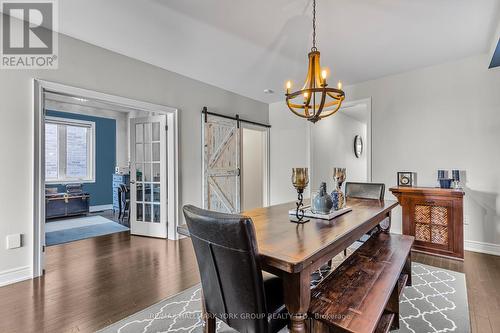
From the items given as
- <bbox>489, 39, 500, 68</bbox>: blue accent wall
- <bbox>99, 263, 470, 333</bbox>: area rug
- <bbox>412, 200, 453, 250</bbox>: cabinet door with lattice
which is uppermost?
<bbox>489, 39, 500, 68</bbox>: blue accent wall

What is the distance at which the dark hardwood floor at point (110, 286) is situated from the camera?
1.90 m

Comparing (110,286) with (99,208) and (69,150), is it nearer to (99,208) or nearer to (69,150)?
(99,208)

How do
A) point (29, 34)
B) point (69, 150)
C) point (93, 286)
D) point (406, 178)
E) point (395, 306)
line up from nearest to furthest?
point (395, 306) → point (93, 286) → point (29, 34) → point (406, 178) → point (69, 150)

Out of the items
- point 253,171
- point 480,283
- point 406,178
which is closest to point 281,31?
point 406,178

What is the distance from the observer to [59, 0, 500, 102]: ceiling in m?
2.27

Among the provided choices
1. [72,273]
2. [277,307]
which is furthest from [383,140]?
[72,273]

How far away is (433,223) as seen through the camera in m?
3.23

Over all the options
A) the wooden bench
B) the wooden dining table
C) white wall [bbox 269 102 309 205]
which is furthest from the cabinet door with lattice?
white wall [bbox 269 102 309 205]

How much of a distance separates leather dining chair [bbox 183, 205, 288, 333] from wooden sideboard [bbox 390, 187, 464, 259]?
9.22 ft

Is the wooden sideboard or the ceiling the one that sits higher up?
the ceiling

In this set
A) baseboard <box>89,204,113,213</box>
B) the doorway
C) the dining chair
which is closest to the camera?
the dining chair

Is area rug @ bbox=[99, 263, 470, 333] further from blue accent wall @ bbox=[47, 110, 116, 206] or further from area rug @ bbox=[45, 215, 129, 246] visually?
blue accent wall @ bbox=[47, 110, 116, 206]

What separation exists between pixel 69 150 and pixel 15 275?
489cm

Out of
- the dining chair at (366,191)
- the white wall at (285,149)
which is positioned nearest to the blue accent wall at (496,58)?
the dining chair at (366,191)
